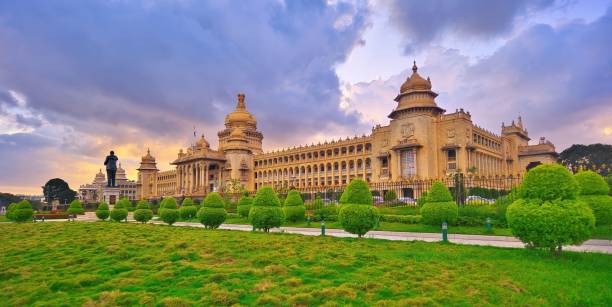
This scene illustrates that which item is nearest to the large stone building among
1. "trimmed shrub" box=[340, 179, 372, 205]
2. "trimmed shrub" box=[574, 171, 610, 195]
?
"trimmed shrub" box=[574, 171, 610, 195]

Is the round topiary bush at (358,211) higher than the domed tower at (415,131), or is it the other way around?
the domed tower at (415,131)

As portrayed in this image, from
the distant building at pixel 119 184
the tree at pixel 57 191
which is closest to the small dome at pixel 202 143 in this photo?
the tree at pixel 57 191

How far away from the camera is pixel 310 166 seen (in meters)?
77.8

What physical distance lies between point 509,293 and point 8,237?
20.4 metres

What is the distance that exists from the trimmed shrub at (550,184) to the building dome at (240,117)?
278ft

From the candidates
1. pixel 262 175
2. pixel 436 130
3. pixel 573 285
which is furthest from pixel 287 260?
pixel 262 175

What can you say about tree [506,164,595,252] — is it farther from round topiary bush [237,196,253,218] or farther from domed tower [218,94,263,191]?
domed tower [218,94,263,191]

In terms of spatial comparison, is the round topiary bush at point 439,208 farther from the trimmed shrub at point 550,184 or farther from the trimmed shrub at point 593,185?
the trimmed shrub at point 550,184

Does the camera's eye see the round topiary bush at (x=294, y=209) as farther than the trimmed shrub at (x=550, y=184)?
Yes

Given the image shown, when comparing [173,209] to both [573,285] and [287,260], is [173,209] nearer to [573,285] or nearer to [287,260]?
[287,260]

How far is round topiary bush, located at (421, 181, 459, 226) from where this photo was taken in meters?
19.1

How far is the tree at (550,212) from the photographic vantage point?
31.8 feet

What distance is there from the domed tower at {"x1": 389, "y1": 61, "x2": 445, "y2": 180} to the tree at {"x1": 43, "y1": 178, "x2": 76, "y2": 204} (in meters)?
Answer: 64.2

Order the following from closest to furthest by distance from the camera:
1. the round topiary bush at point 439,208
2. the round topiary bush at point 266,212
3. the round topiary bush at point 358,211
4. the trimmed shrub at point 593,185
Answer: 1. the round topiary bush at point 358,211
2. the trimmed shrub at point 593,185
3. the round topiary bush at point 266,212
4. the round topiary bush at point 439,208
